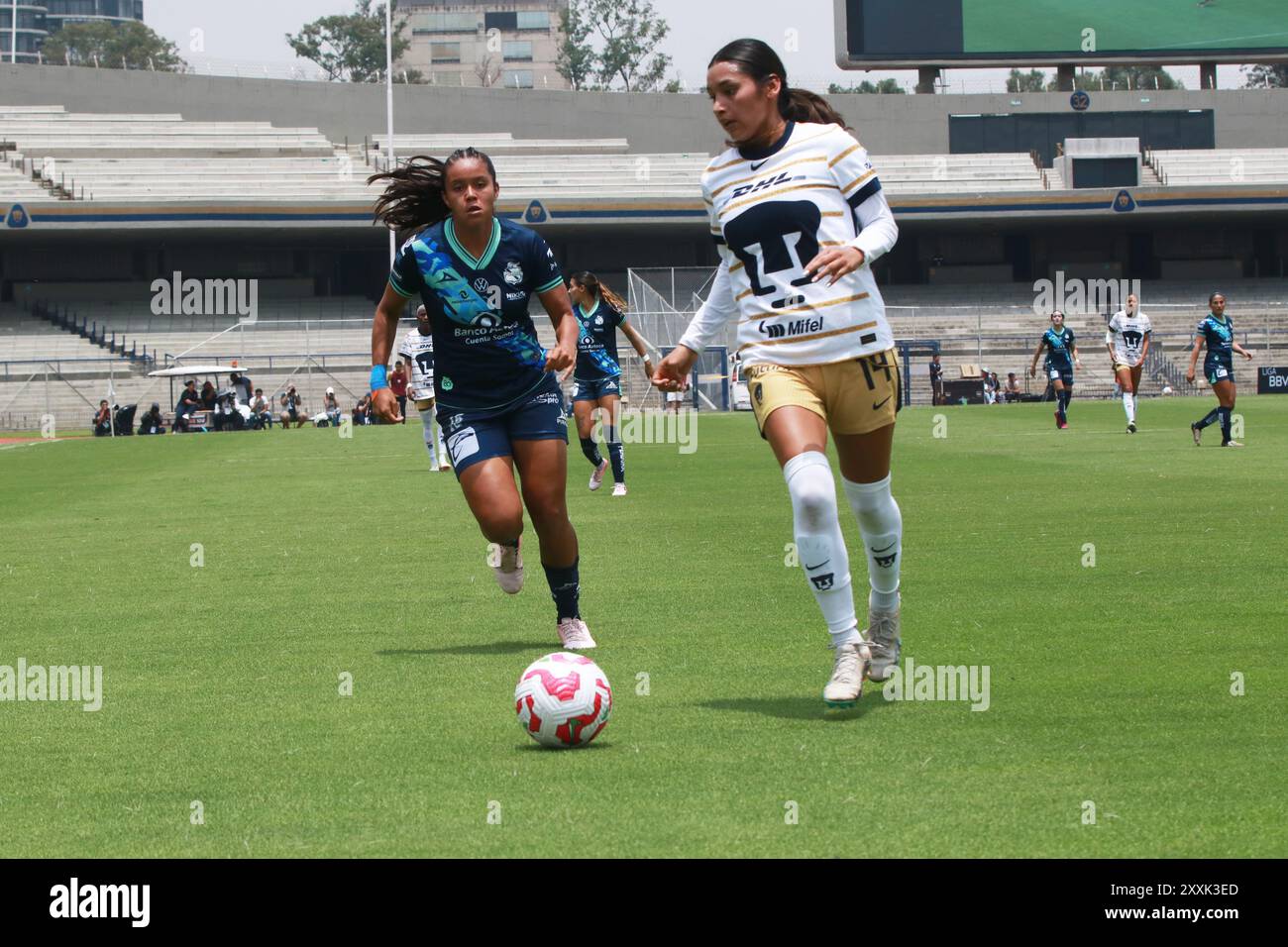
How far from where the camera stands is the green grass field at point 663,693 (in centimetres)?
466

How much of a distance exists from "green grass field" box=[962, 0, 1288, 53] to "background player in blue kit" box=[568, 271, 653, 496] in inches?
1965

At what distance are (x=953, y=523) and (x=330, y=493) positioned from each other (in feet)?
28.1

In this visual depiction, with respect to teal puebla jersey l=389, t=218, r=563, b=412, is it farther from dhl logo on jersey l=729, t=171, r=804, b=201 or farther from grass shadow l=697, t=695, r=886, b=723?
grass shadow l=697, t=695, r=886, b=723

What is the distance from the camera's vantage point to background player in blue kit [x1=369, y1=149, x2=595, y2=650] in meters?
8.06

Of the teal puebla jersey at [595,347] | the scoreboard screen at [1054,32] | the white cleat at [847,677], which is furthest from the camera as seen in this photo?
the scoreboard screen at [1054,32]

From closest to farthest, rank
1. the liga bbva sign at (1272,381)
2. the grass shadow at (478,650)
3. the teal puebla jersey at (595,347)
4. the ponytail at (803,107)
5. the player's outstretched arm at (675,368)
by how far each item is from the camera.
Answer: the ponytail at (803,107), the player's outstretched arm at (675,368), the grass shadow at (478,650), the teal puebla jersey at (595,347), the liga bbva sign at (1272,381)

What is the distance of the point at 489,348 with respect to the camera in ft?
26.8

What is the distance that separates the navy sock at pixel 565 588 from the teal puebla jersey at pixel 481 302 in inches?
33.6

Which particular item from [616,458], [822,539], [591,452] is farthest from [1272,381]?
[822,539]

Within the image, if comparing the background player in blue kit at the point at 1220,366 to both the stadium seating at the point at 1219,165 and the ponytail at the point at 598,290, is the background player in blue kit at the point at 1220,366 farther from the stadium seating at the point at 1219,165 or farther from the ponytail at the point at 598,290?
the stadium seating at the point at 1219,165

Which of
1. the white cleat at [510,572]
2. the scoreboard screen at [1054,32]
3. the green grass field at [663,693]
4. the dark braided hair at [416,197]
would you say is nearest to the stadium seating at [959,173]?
the scoreboard screen at [1054,32]

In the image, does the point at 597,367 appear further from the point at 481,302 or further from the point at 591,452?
the point at 481,302
